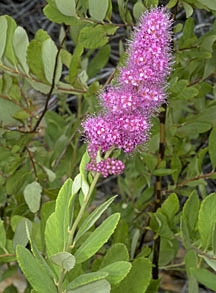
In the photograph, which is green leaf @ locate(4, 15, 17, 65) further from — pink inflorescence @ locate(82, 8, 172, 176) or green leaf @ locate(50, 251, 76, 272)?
green leaf @ locate(50, 251, 76, 272)

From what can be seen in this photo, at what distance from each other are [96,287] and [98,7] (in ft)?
1.36

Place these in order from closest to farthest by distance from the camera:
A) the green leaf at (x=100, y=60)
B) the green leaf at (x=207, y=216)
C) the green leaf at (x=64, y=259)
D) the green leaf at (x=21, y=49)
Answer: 1. the green leaf at (x=64, y=259)
2. the green leaf at (x=207, y=216)
3. the green leaf at (x=21, y=49)
4. the green leaf at (x=100, y=60)

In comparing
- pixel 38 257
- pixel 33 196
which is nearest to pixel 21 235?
pixel 33 196

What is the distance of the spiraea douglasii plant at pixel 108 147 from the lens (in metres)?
0.50

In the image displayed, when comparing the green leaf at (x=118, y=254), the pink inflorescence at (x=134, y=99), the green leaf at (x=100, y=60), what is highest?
the green leaf at (x=100, y=60)

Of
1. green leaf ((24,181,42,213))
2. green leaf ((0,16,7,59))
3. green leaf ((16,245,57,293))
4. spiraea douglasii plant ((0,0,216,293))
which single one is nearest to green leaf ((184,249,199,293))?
→ spiraea douglasii plant ((0,0,216,293))

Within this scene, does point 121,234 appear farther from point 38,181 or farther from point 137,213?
point 137,213

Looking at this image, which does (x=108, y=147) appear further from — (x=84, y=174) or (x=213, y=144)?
(x=213, y=144)

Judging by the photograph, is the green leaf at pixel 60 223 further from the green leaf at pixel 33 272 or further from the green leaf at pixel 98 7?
the green leaf at pixel 98 7

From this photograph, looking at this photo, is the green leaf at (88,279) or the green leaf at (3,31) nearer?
the green leaf at (88,279)

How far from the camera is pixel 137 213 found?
46.1 inches

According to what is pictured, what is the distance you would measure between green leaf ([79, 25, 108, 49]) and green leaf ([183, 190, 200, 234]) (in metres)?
0.31

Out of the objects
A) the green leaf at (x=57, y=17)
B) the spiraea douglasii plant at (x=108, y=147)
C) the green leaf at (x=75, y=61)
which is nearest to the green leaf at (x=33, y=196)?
the spiraea douglasii plant at (x=108, y=147)

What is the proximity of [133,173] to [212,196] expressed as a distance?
0.69 meters
